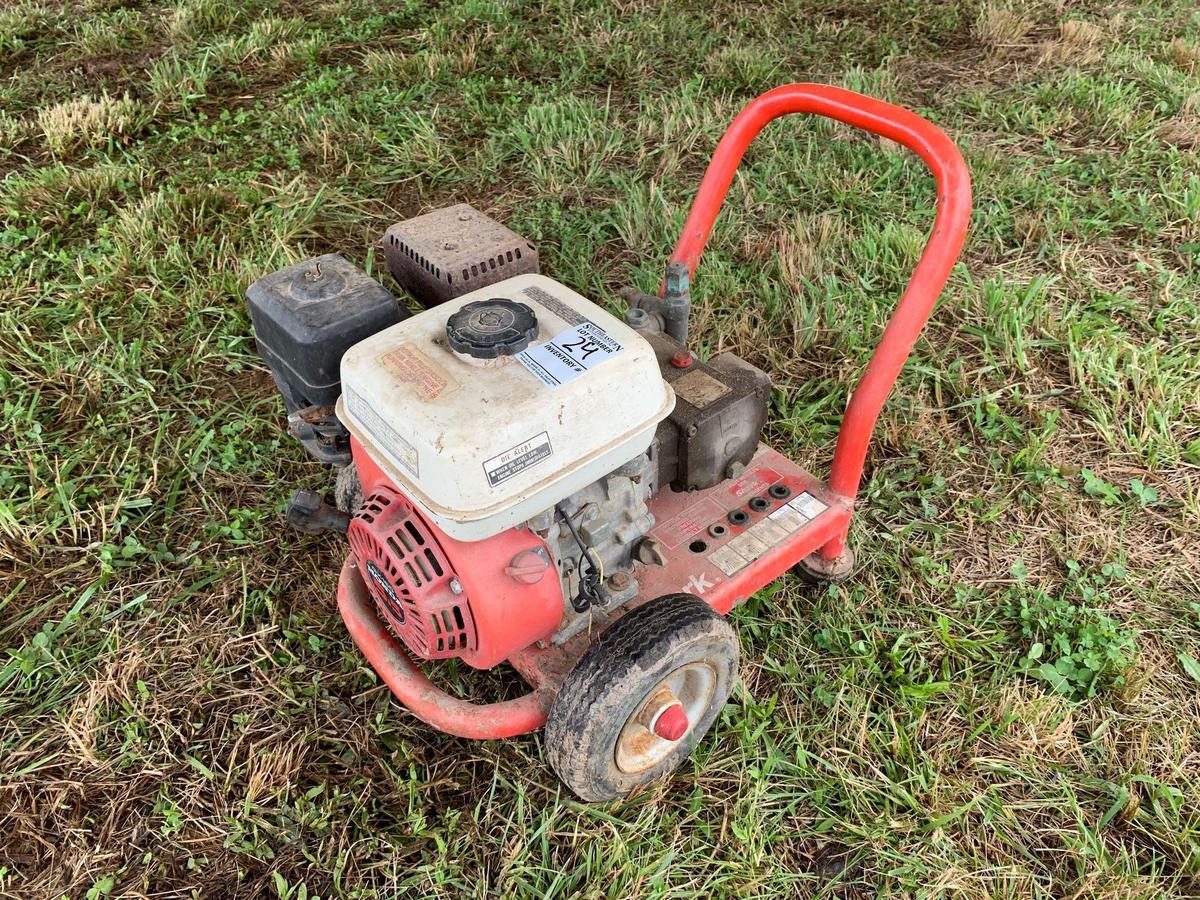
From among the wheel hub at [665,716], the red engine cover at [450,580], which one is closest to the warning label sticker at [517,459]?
the red engine cover at [450,580]

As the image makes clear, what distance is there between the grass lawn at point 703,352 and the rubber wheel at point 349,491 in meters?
0.27

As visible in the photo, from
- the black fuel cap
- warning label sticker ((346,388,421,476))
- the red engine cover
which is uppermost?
the black fuel cap

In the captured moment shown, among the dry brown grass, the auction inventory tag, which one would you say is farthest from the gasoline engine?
the dry brown grass

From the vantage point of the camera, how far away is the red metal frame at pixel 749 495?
1955 mm

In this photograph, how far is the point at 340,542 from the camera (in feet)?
8.83

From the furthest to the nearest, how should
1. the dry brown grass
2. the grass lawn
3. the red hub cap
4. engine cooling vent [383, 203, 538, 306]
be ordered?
the dry brown grass
engine cooling vent [383, 203, 538, 306]
the grass lawn
the red hub cap

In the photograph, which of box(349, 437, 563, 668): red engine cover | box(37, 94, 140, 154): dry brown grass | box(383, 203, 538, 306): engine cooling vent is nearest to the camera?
box(349, 437, 563, 668): red engine cover

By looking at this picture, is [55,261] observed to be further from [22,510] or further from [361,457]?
[361,457]

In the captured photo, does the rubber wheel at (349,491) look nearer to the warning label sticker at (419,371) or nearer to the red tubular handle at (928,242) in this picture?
the warning label sticker at (419,371)

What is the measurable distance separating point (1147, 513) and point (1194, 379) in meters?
0.65

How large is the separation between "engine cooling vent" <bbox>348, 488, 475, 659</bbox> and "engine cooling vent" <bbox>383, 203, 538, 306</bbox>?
23.9 inches

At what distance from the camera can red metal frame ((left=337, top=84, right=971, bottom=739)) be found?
1955mm

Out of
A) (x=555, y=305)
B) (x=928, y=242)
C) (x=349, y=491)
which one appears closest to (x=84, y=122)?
(x=349, y=491)

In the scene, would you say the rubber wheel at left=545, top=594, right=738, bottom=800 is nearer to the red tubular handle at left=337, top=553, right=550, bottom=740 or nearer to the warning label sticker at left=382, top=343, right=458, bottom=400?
the red tubular handle at left=337, top=553, right=550, bottom=740
